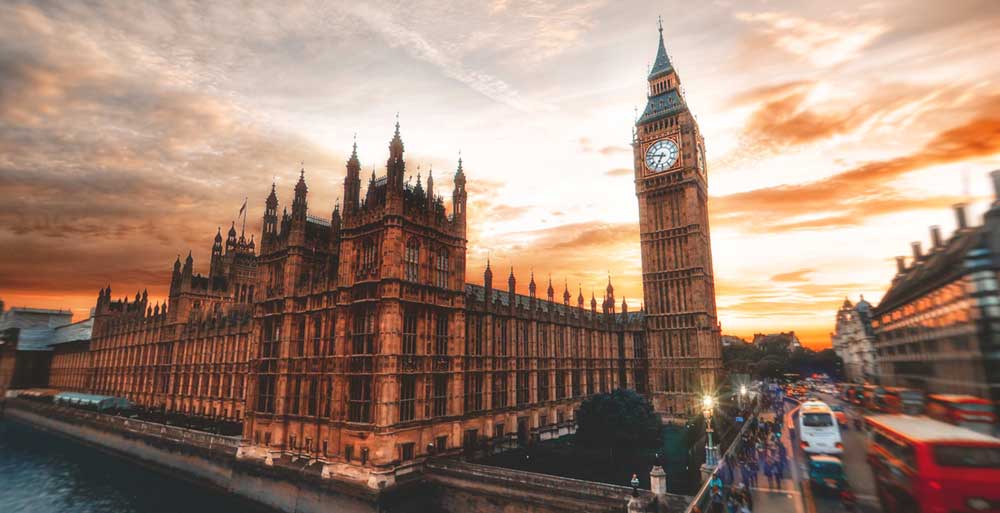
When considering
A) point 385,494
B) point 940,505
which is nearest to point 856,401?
point 940,505

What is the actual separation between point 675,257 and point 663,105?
28.8 meters

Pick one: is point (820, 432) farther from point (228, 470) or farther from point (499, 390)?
point (228, 470)

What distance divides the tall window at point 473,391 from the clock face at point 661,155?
53204mm

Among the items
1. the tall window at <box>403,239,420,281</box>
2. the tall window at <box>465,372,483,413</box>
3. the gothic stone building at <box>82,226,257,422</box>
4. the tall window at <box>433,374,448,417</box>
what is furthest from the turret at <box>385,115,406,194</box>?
the gothic stone building at <box>82,226,257,422</box>

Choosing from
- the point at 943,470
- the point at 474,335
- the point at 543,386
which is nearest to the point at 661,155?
the point at 543,386

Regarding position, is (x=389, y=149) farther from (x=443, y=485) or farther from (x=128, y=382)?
(x=128, y=382)

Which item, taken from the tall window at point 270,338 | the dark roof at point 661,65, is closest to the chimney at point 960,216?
the tall window at point 270,338

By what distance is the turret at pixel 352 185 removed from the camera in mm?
41200

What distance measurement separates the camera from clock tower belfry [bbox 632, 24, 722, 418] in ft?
236

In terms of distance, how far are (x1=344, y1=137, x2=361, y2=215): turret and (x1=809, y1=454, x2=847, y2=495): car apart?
128 feet

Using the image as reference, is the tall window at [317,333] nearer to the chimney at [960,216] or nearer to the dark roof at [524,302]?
the dark roof at [524,302]

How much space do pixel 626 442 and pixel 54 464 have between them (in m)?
77.1

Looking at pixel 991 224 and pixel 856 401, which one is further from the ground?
pixel 991 224

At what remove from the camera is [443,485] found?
34094 millimetres
